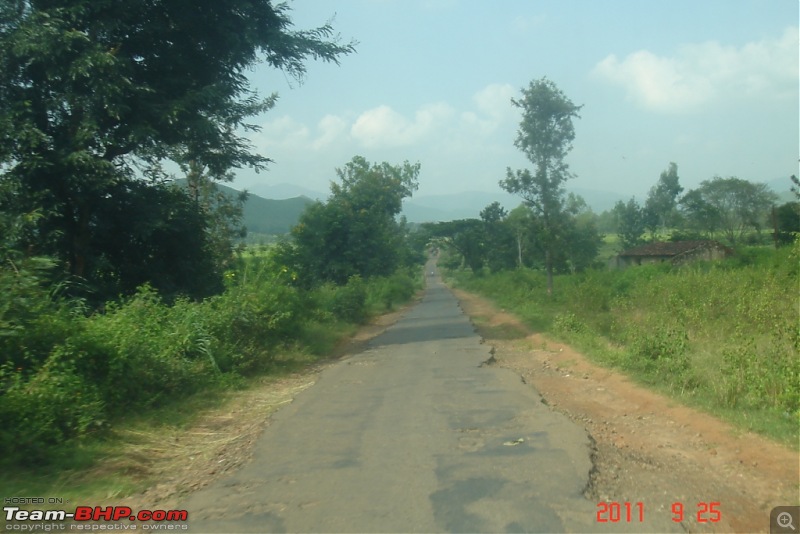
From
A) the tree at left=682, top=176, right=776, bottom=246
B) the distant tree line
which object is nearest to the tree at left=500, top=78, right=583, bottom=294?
the distant tree line

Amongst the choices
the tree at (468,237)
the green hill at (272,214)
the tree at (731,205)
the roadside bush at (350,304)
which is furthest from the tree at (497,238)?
A: the roadside bush at (350,304)

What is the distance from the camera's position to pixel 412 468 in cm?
630

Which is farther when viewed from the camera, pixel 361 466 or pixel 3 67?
pixel 3 67

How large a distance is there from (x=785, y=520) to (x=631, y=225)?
43.3 m

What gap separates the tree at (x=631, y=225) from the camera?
147 feet

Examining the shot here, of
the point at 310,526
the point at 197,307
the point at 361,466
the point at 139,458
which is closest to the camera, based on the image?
the point at 310,526

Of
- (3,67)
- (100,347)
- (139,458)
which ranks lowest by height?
(139,458)

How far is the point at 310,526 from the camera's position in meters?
5.04

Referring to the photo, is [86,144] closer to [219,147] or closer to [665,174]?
[219,147]

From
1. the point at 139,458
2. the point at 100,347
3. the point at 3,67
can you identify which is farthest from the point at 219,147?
the point at 139,458

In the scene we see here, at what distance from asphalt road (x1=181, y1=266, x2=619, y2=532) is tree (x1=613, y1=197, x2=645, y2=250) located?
1452 inches

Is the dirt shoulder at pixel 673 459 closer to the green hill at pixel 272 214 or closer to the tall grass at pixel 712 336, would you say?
the tall grass at pixel 712 336

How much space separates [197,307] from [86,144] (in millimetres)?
5183

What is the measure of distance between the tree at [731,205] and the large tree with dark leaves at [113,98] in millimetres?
30526
